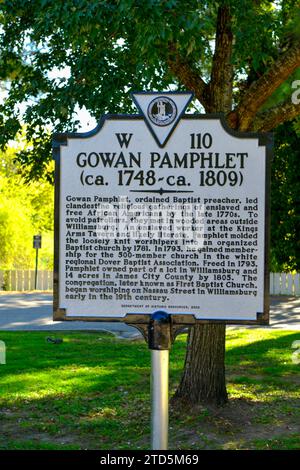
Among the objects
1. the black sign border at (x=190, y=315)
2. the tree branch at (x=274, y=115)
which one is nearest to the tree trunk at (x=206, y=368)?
the tree branch at (x=274, y=115)

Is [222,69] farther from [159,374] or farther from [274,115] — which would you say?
[159,374]

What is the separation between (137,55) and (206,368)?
146 inches

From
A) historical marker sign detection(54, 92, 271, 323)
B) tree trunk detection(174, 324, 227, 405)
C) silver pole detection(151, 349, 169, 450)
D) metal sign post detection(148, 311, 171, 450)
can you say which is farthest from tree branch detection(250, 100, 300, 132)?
silver pole detection(151, 349, 169, 450)

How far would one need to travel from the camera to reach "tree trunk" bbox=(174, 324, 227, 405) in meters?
8.79

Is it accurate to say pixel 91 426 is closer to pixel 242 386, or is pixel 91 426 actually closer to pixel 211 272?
pixel 242 386

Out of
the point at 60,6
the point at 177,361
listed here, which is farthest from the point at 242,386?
the point at 60,6

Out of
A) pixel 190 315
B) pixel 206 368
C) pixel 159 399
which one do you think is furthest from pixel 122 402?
pixel 190 315

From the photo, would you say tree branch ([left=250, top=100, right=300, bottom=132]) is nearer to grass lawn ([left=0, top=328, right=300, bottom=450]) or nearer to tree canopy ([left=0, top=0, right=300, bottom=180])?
tree canopy ([left=0, top=0, right=300, bottom=180])

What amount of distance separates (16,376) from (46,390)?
106 cm

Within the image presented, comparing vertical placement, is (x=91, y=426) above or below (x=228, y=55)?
below

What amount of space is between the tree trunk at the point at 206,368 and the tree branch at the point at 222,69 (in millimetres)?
2702

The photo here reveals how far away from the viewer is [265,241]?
17.9 ft

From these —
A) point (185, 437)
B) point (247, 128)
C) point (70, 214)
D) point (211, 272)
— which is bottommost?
point (185, 437)

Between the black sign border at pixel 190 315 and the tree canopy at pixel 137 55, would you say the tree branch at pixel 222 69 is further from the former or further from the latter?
the black sign border at pixel 190 315
